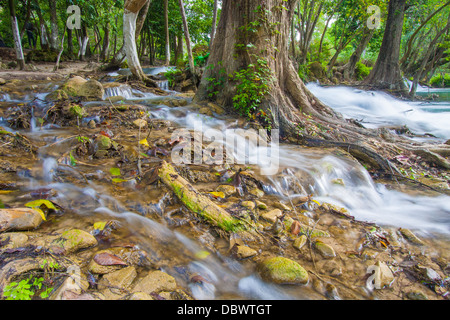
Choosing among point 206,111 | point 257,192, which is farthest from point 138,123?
point 257,192

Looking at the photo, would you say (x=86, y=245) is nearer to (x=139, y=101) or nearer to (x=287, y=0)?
(x=139, y=101)

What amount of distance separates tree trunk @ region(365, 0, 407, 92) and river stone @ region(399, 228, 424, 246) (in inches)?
537

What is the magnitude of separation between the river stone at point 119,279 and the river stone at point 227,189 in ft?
4.85

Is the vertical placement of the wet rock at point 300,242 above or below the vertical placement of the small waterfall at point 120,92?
below

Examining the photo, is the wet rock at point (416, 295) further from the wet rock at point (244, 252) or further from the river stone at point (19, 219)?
the river stone at point (19, 219)

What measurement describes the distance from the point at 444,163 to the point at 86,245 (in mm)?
6446

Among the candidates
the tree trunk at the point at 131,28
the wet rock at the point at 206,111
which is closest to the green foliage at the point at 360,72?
the tree trunk at the point at 131,28

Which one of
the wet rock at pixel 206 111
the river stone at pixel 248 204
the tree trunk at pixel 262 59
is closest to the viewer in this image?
the river stone at pixel 248 204

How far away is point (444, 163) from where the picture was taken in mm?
4836

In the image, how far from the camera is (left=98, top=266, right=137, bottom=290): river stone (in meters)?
1.49

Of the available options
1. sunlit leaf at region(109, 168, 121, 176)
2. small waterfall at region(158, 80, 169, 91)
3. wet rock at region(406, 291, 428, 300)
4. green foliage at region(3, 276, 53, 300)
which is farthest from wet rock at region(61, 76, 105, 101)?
wet rock at region(406, 291, 428, 300)

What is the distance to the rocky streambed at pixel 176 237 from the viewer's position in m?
1.56

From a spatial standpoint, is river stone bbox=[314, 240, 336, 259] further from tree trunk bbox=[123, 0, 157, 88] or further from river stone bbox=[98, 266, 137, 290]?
tree trunk bbox=[123, 0, 157, 88]

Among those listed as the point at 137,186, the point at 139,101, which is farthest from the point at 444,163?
the point at 139,101
